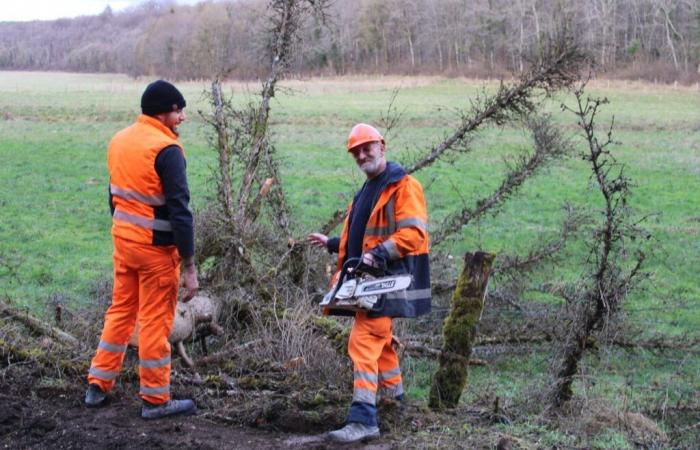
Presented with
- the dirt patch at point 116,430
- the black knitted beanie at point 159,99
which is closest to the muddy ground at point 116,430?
the dirt patch at point 116,430

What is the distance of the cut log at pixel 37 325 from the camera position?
291 inches

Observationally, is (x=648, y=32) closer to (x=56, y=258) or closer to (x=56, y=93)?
(x=56, y=93)

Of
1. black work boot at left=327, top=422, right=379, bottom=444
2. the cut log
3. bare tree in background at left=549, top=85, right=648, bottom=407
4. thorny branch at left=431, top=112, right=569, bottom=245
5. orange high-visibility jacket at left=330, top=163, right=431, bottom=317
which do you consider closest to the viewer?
black work boot at left=327, top=422, right=379, bottom=444

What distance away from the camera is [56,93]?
5622 centimetres

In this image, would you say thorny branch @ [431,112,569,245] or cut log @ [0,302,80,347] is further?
thorny branch @ [431,112,569,245]

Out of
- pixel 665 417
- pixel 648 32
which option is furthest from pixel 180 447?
pixel 648 32

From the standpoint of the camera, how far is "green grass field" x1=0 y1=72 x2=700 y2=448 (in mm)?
9367

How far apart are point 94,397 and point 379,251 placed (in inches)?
91.5

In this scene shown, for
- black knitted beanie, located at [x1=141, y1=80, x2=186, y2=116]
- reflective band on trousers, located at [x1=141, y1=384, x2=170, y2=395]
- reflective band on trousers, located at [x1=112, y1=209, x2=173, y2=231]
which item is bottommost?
reflective band on trousers, located at [x1=141, y1=384, x2=170, y2=395]

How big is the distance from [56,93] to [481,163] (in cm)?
3957

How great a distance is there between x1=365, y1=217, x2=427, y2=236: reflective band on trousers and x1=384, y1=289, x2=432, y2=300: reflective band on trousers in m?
0.39

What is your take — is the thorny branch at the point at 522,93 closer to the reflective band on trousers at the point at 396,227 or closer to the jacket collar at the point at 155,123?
the reflective band on trousers at the point at 396,227

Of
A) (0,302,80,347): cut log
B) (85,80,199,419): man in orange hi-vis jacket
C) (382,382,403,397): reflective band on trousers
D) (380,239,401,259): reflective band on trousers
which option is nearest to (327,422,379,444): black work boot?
(382,382,403,397): reflective band on trousers

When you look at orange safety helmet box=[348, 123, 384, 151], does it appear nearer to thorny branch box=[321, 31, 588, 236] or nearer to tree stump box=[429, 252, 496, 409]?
tree stump box=[429, 252, 496, 409]
